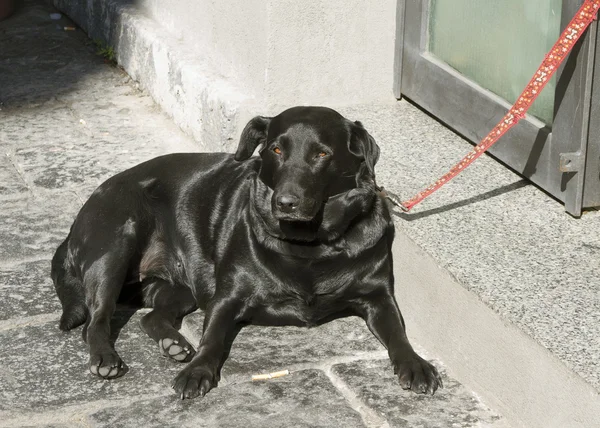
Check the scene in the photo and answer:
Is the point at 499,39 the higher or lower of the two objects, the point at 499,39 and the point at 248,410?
the higher

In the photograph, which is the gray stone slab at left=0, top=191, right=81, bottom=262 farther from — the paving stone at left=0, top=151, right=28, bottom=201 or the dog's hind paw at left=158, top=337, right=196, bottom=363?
the dog's hind paw at left=158, top=337, right=196, bottom=363

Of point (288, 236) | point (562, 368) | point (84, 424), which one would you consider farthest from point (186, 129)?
point (562, 368)

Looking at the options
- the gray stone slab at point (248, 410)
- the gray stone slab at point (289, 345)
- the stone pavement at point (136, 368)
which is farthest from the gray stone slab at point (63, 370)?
the gray stone slab at point (289, 345)

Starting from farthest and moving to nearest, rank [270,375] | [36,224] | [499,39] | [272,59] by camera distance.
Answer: [272,59] < [36,224] < [499,39] < [270,375]

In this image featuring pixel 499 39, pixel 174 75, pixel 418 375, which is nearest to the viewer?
pixel 418 375

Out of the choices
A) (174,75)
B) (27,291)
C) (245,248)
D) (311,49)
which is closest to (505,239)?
(245,248)

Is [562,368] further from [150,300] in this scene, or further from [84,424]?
[150,300]

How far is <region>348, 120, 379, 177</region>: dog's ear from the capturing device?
12.1 ft

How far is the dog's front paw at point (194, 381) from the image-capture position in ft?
11.3

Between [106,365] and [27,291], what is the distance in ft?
2.71

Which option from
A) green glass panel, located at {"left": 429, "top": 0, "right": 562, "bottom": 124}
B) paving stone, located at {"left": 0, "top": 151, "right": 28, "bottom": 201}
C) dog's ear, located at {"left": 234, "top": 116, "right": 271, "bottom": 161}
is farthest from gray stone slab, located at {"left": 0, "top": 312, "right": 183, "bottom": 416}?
green glass panel, located at {"left": 429, "top": 0, "right": 562, "bottom": 124}

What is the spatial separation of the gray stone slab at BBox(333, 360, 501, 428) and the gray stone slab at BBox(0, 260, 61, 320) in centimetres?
128

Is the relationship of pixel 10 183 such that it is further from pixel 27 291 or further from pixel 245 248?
pixel 245 248

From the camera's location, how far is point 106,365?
358 cm
